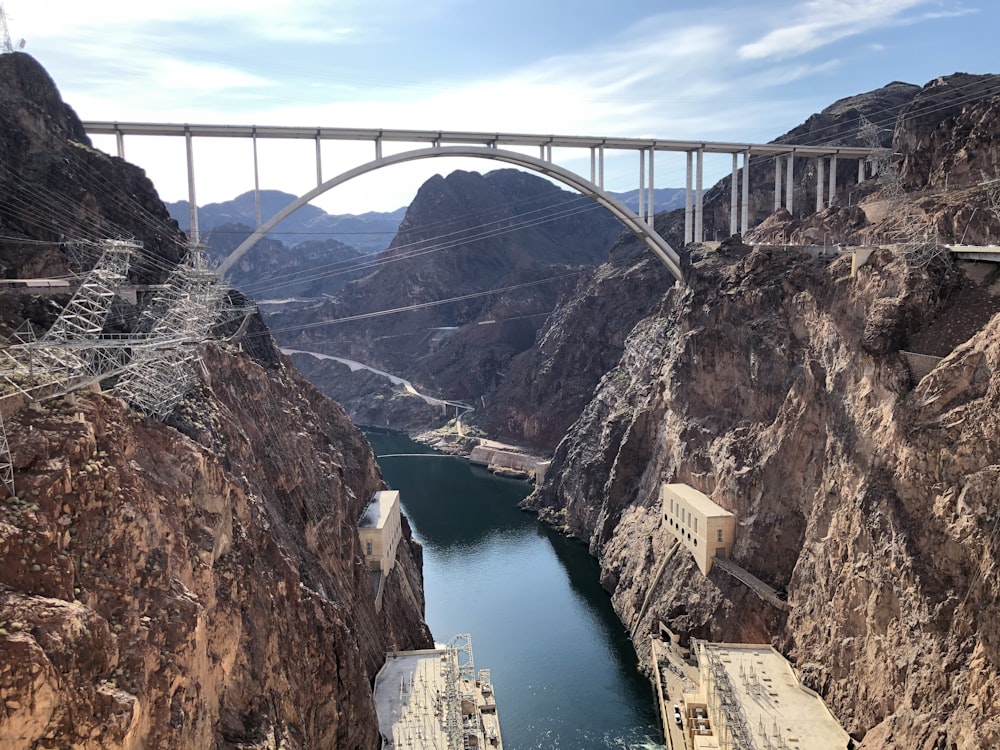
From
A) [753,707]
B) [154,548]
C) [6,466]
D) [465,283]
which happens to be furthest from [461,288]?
[6,466]

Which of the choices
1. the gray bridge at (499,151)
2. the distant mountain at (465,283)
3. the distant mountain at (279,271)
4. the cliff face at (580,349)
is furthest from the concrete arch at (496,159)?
the distant mountain at (279,271)

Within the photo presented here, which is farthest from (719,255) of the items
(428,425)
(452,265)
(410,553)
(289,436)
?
(452,265)

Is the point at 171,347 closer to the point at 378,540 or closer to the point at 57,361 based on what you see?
the point at 57,361

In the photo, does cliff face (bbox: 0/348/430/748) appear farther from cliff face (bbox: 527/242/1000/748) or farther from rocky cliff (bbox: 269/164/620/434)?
rocky cliff (bbox: 269/164/620/434)

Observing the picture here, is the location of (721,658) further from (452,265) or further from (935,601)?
(452,265)

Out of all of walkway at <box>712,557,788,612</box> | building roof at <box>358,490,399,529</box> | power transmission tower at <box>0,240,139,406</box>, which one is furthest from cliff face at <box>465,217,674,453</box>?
power transmission tower at <box>0,240,139,406</box>

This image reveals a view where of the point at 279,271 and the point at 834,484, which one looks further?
the point at 279,271
